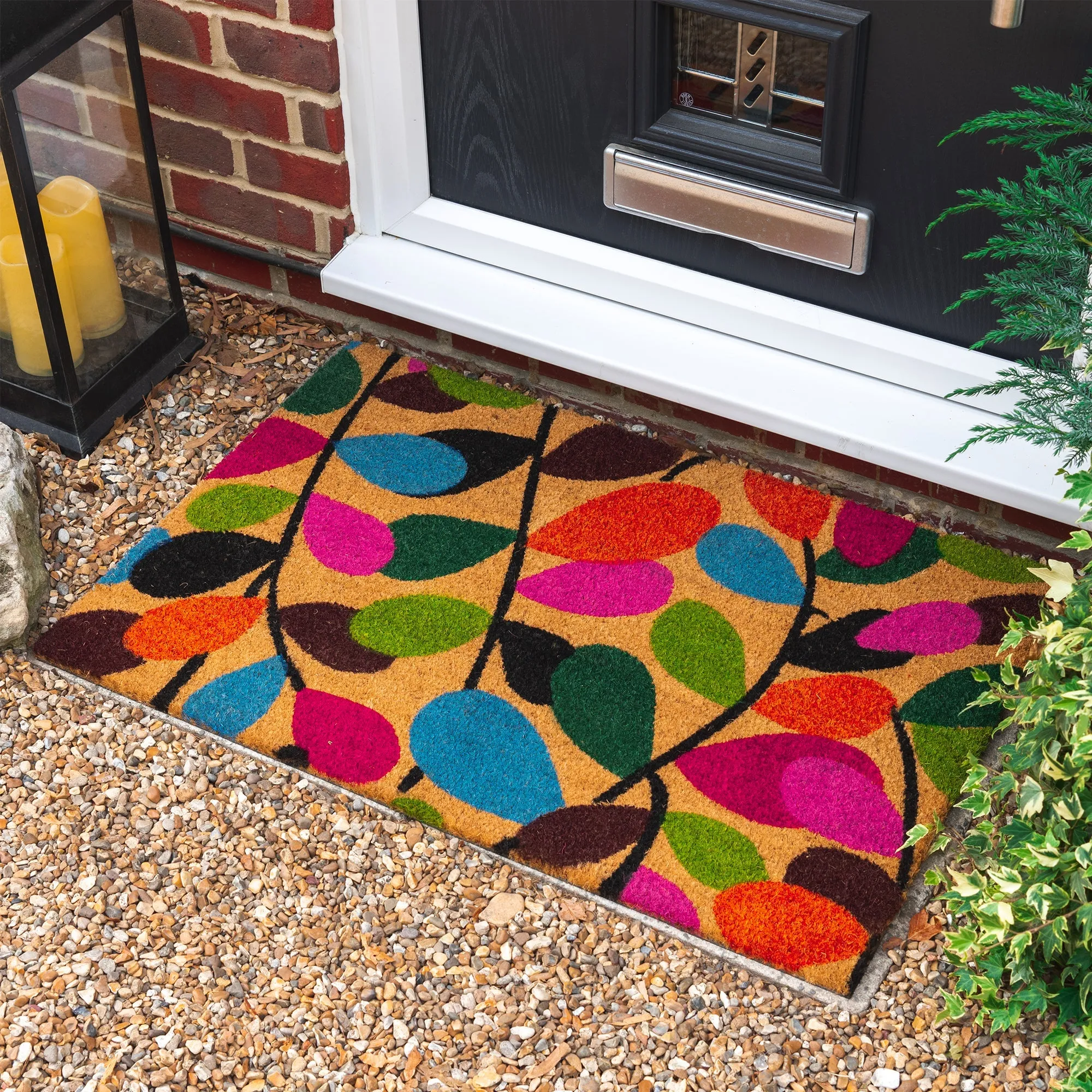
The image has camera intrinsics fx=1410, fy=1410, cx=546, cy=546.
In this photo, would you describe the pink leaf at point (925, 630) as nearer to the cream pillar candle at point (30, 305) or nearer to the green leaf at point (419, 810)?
the green leaf at point (419, 810)

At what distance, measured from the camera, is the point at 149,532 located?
2395 millimetres

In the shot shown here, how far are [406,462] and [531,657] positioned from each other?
0.51m

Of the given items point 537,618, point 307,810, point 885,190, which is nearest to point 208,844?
point 307,810

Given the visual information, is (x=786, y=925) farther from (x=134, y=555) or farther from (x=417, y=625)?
(x=134, y=555)

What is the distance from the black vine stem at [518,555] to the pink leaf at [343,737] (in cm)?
15

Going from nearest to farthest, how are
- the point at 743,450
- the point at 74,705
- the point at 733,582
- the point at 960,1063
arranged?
the point at 960,1063 < the point at 74,705 < the point at 733,582 < the point at 743,450

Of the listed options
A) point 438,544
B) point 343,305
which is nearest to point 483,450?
point 438,544

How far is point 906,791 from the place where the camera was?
199 centimetres

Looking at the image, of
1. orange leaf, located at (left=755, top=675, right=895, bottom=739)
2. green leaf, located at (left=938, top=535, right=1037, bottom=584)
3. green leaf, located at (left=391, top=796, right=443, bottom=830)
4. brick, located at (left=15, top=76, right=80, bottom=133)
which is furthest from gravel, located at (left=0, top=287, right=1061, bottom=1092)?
brick, located at (left=15, top=76, right=80, bottom=133)

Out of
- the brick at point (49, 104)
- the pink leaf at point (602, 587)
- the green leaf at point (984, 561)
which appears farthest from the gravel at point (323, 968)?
the brick at point (49, 104)

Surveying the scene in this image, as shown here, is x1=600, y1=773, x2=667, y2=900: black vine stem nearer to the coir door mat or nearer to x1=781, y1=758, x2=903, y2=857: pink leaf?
the coir door mat

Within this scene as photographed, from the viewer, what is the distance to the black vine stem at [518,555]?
2178 millimetres

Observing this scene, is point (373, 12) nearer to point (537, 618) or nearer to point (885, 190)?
point (885, 190)

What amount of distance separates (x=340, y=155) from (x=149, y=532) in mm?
765
